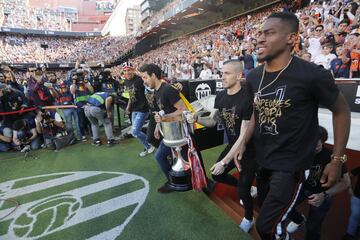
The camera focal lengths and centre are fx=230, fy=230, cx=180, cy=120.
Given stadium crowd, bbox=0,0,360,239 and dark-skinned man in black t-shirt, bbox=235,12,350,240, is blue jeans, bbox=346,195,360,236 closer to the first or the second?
dark-skinned man in black t-shirt, bbox=235,12,350,240

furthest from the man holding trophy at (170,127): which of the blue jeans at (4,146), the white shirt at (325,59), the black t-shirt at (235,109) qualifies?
the blue jeans at (4,146)

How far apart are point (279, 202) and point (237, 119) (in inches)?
37.9

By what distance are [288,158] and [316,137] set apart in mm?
257

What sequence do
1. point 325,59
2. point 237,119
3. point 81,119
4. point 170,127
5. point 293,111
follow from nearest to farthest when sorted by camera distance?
point 293,111 < point 237,119 < point 170,127 < point 325,59 < point 81,119

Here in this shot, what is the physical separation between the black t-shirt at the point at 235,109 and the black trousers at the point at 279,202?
0.75m

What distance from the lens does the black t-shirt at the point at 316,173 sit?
1.78 m

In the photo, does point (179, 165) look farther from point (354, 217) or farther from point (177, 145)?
point (354, 217)

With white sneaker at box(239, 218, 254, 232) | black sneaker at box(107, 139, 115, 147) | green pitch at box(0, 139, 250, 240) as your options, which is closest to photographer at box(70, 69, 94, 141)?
black sneaker at box(107, 139, 115, 147)

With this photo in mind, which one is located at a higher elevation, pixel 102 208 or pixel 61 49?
pixel 61 49

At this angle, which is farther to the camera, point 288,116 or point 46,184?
point 46,184

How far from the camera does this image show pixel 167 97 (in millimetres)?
3137

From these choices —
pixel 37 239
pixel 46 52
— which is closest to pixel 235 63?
pixel 37 239

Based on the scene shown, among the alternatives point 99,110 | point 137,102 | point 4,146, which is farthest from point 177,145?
point 4,146

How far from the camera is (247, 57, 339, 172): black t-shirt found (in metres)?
1.44
